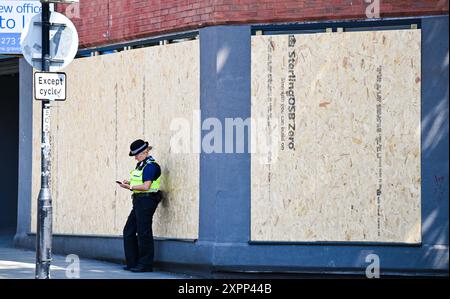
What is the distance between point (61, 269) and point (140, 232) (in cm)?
139

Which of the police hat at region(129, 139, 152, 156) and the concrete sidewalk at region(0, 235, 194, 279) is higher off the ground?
the police hat at region(129, 139, 152, 156)

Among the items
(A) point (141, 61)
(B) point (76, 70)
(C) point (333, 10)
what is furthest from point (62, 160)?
(C) point (333, 10)

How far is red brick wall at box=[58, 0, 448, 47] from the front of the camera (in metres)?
14.5

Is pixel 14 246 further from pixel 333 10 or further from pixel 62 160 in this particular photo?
pixel 333 10

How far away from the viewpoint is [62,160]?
59.7 feet

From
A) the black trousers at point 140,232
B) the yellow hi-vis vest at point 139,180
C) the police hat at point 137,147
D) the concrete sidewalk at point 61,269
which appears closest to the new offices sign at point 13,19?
the concrete sidewalk at point 61,269

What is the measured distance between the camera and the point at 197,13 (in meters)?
15.4

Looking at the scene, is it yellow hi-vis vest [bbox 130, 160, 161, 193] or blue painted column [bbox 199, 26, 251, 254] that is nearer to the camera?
blue painted column [bbox 199, 26, 251, 254]

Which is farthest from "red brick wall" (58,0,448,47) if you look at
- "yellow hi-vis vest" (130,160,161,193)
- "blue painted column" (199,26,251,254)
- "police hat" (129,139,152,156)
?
"yellow hi-vis vest" (130,160,161,193)

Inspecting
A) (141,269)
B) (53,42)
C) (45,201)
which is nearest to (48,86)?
(53,42)

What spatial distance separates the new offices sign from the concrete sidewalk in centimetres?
348

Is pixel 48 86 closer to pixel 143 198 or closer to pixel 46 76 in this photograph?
pixel 46 76

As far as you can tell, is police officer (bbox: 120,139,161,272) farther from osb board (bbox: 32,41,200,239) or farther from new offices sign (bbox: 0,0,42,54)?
new offices sign (bbox: 0,0,42,54)

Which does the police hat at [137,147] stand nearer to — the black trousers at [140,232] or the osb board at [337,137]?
the black trousers at [140,232]
